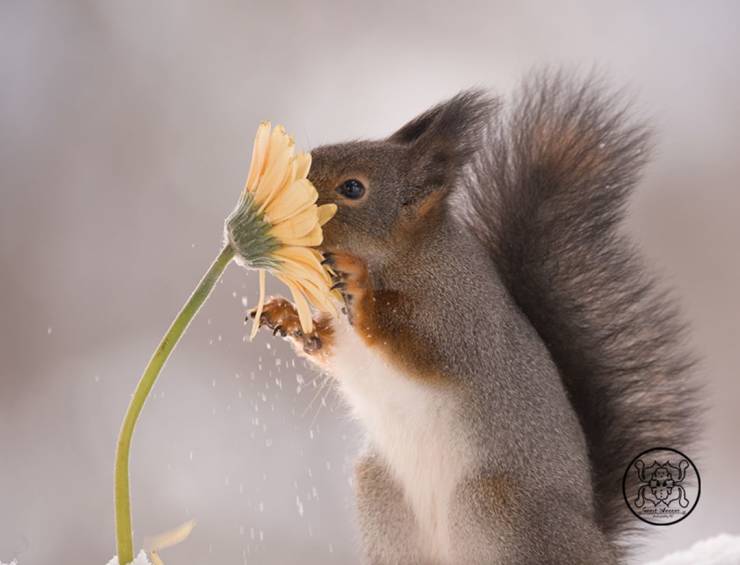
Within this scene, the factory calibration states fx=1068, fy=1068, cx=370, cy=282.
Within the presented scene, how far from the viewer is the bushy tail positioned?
1588 millimetres

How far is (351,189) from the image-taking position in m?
1.45

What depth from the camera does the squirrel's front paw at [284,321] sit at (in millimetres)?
1483

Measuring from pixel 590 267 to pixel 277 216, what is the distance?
0.66m

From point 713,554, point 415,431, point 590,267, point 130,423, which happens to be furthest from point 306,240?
point 713,554

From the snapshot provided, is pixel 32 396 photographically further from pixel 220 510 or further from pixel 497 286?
pixel 497 286

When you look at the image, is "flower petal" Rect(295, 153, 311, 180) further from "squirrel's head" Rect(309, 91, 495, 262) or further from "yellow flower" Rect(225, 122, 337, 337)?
"squirrel's head" Rect(309, 91, 495, 262)

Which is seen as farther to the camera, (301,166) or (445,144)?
(445,144)

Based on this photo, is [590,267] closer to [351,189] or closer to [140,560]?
[351,189]

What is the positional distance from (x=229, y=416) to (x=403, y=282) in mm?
1055

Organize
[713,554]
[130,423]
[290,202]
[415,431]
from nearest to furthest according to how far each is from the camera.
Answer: [130,423] → [290,202] → [415,431] → [713,554]

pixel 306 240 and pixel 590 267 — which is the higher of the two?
pixel 306 240

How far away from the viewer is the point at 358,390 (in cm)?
147

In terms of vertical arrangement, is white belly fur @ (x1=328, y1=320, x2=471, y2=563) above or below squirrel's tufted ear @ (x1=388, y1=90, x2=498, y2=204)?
below

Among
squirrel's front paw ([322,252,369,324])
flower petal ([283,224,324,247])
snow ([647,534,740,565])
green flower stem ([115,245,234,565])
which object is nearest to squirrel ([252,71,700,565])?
squirrel's front paw ([322,252,369,324])
